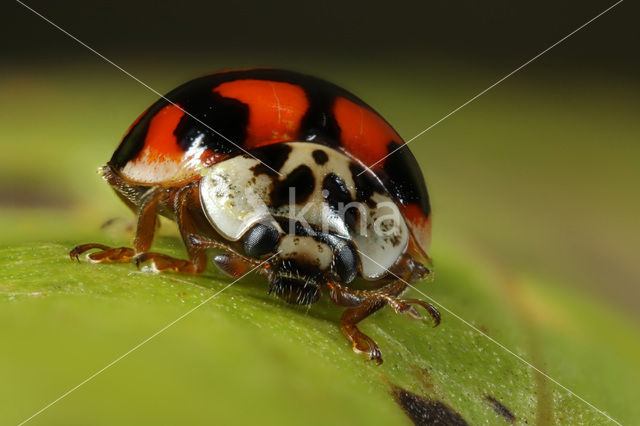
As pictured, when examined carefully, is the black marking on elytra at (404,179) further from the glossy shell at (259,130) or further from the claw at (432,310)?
the claw at (432,310)

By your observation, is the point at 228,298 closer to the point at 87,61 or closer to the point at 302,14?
the point at 87,61

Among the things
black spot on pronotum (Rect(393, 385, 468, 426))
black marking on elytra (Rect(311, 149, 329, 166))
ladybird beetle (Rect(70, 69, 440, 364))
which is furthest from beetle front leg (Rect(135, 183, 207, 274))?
black spot on pronotum (Rect(393, 385, 468, 426))

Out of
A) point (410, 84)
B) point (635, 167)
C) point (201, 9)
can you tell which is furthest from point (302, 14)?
point (635, 167)

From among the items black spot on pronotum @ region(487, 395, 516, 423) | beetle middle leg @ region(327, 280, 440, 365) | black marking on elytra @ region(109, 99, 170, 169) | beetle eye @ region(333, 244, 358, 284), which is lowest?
black spot on pronotum @ region(487, 395, 516, 423)

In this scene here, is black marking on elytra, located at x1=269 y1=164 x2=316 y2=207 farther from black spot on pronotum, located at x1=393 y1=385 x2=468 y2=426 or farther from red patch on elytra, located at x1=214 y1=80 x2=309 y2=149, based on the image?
black spot on pronotum, located at x1=393 y1=385 x2=468 y2=426

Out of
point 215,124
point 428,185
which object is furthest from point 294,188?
point 428,185

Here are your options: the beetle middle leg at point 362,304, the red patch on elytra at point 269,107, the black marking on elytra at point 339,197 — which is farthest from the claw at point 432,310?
the red patch on elytra at point 269,107

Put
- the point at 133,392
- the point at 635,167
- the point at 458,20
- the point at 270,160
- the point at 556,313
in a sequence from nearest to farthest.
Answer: the point at 133,392 < the point at 270,160 < the point at 556,313 < the point at 635,167 < the point at 458,20
